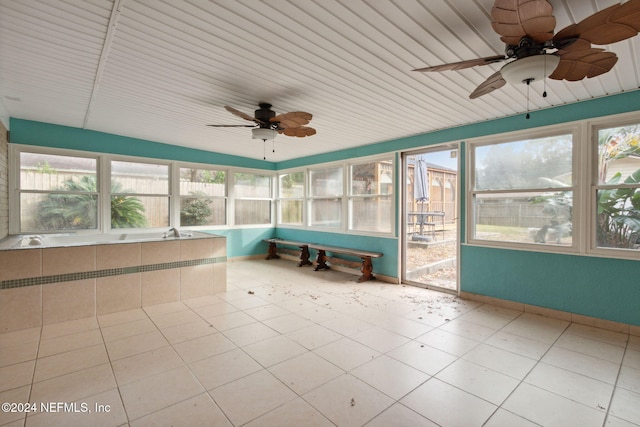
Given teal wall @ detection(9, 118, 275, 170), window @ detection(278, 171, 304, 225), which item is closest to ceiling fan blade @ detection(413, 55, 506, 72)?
window @ detection(278, 171, 304, 225)

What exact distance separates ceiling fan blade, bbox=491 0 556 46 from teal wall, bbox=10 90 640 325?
2295 millimetres

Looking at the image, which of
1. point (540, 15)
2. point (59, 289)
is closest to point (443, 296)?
point (540, 15)

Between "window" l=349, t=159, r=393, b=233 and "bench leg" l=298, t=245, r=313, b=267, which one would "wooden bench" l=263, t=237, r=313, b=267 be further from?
"window" l=349, t=159, r=393, b=233

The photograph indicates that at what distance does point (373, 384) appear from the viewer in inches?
81.4

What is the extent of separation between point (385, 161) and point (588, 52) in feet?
11.3

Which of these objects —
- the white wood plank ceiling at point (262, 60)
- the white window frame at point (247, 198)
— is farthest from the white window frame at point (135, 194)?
the white window frame at point (247, 198)

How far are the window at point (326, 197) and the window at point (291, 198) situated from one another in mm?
341

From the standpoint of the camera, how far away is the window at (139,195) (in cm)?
521

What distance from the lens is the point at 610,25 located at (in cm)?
153

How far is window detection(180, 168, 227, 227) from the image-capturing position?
6023 millimetres

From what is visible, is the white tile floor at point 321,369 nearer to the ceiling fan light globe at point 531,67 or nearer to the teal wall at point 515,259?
the teal wall at point 515,259

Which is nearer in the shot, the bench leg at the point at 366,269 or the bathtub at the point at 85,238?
the bathtub at the point at 85,238

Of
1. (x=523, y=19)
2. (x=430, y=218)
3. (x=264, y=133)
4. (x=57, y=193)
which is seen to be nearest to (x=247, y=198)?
(x=57, y=193)

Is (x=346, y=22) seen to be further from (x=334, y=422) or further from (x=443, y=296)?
(x=443, y=296)
